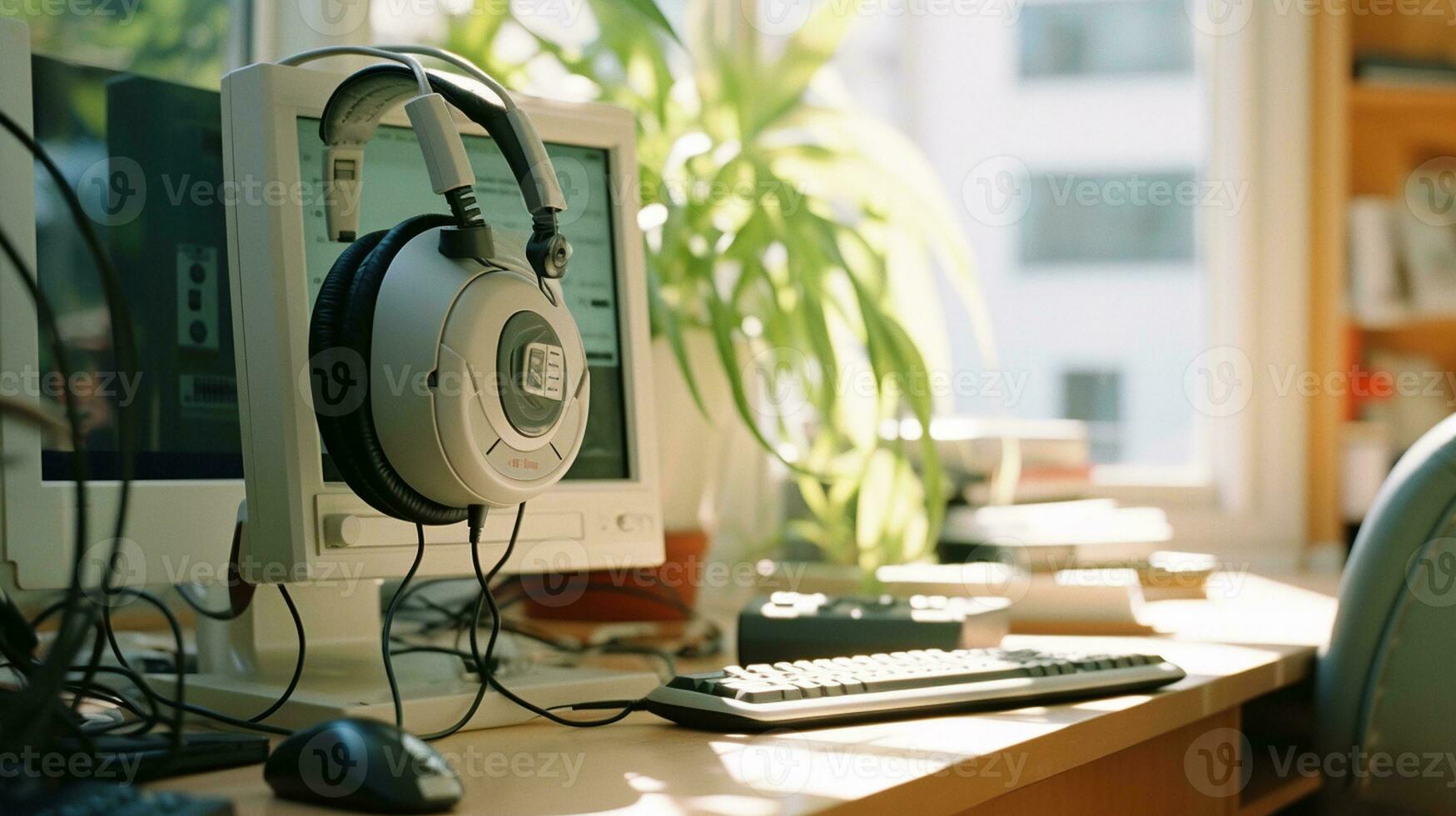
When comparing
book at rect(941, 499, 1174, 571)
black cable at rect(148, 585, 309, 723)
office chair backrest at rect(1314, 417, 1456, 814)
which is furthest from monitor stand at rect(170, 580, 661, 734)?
book at rect(941, 499, 1174, 571)

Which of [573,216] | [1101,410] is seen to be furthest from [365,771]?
[1101,410]

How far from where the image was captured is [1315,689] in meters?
1.05

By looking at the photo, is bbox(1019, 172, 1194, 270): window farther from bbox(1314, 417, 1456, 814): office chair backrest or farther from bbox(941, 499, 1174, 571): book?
bbox(1314, 417, 1456, 814): office chair backrest

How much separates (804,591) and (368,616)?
0.59m

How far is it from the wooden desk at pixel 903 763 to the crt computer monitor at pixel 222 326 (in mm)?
171

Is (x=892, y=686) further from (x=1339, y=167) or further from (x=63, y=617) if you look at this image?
(x=1339, y=167)

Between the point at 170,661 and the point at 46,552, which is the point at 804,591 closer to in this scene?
the point at 170,661

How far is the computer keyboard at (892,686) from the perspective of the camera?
758 mm

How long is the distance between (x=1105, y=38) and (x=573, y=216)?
1667 mm

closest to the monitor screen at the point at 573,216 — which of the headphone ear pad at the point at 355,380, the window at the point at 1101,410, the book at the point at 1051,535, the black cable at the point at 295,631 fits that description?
the headphone ear pad at the point at 355,380

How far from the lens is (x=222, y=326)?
987mm

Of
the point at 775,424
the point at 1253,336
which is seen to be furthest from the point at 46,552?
the point at 1253,336

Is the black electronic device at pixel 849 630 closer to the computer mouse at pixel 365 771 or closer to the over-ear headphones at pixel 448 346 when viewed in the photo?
the over-ear headphones at pixel 448 346

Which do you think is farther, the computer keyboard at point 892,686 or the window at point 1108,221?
the window at point 1108,221
